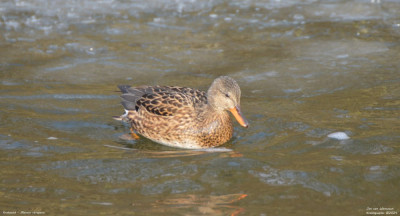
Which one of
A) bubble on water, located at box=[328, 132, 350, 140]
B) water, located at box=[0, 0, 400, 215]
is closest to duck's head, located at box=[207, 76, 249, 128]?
water, located at box=[0, 0, 400, 215]

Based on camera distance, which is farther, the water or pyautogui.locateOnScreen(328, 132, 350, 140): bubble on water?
pyautogui.locateOnScreen(328, 132, 350, 140): bubble on water

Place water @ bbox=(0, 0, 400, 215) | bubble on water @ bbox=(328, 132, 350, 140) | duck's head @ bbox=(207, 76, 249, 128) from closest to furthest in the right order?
1. water @ bbox=(0, 0, 400, 215)
2. bubble on water @ bbox=(328, 132, 350, 140)
3. duck's head @ bbox=(207, 76, 249, 128)

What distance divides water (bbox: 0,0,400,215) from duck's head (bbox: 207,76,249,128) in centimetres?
38

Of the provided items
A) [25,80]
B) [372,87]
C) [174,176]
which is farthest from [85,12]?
[174,176]

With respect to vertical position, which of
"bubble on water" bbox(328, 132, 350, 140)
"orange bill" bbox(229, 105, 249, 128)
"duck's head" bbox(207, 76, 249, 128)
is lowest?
"bubble on water" bbox(328, 132, 350, 140)

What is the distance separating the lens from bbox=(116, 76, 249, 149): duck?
647cm

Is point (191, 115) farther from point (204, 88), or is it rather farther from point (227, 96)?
point (204, 88)

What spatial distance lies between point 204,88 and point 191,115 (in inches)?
82.6

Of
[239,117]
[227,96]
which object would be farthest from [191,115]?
[239,117]

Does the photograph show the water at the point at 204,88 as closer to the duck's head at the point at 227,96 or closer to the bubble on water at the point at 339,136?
the bubble on water at the point at 339,136

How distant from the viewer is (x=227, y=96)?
6434 millimetres

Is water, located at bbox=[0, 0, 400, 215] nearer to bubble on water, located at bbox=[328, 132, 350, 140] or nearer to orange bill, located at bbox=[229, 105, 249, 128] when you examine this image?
bubble on water, located at bbox=[328, 132, 350, 140]

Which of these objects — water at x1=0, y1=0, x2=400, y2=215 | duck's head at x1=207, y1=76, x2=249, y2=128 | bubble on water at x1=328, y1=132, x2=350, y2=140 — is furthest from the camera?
duck's head at x1=207, y1=76, x2=249, y2=128

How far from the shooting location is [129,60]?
32.4 ft
